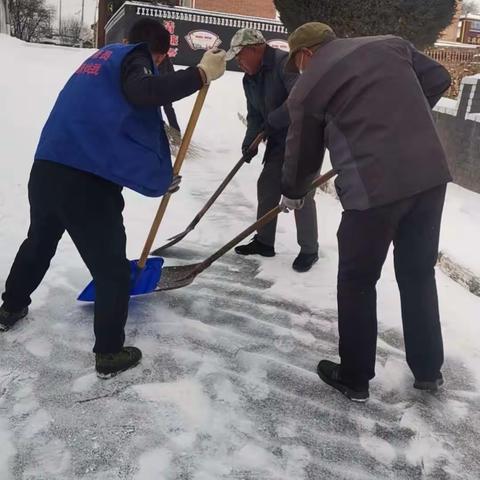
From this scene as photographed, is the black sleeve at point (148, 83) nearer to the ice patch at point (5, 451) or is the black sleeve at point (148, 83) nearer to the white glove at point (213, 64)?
the white glove at point (213, 64)

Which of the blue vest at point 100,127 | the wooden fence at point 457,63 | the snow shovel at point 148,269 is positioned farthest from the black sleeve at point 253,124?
the wooden fence at point 457,63

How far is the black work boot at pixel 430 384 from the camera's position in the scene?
2.32 metres

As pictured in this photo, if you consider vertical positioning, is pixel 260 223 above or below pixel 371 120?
below

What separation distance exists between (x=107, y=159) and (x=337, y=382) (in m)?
1.38

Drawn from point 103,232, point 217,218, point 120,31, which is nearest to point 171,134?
point 217,218

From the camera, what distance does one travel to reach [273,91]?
3559 millimetres

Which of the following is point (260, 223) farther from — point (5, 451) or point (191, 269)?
point (5, 451)

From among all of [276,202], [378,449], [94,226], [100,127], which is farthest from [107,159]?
[276,202]

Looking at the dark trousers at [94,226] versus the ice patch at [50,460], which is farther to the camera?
the dark trousers at [94,226]

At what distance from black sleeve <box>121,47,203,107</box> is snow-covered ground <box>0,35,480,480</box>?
3.95 feet

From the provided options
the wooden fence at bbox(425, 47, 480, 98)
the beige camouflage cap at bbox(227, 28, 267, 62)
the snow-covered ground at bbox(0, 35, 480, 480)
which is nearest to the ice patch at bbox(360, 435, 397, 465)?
the snow-covered ground at bbox(0, 35, 480, 480)

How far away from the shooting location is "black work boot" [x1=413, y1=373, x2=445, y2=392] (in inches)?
91.5

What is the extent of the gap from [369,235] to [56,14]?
45967 mm

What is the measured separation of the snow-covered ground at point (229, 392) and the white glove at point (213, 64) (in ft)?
4.29
